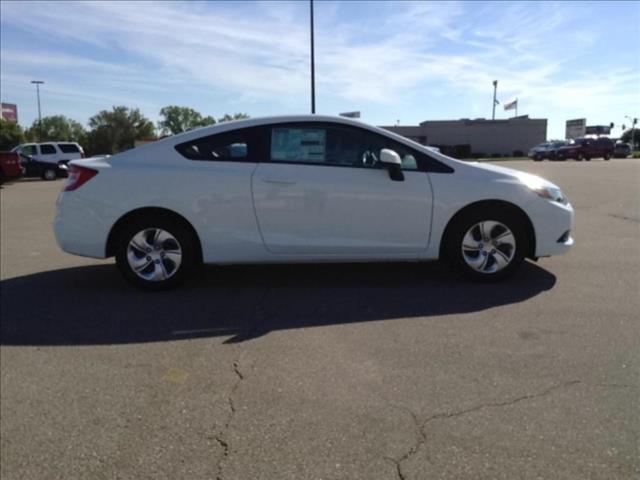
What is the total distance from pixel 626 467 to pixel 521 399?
666 millimetres

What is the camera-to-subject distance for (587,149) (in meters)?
44.5

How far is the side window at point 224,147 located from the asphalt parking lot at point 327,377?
4.14 feet

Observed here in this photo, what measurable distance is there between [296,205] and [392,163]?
37.5 inches

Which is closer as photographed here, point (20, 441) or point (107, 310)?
point (20, 441)

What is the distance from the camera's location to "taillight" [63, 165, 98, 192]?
5.08 m

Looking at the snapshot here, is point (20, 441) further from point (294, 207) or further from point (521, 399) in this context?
point (294, 207)

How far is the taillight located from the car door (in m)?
1.51

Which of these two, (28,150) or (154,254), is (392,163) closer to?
(154,254)

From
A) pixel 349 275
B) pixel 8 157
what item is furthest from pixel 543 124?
pixel 349 275

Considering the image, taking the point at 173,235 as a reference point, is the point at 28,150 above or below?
above

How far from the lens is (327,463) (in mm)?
2471

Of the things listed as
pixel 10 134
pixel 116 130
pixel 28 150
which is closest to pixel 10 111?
pixel 116 130

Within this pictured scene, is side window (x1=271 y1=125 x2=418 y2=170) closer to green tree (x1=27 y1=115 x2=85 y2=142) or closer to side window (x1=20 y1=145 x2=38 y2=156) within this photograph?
side window (x1=20 y1=145 x2=38 y2=156)

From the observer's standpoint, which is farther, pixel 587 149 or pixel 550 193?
pixel 587 149
